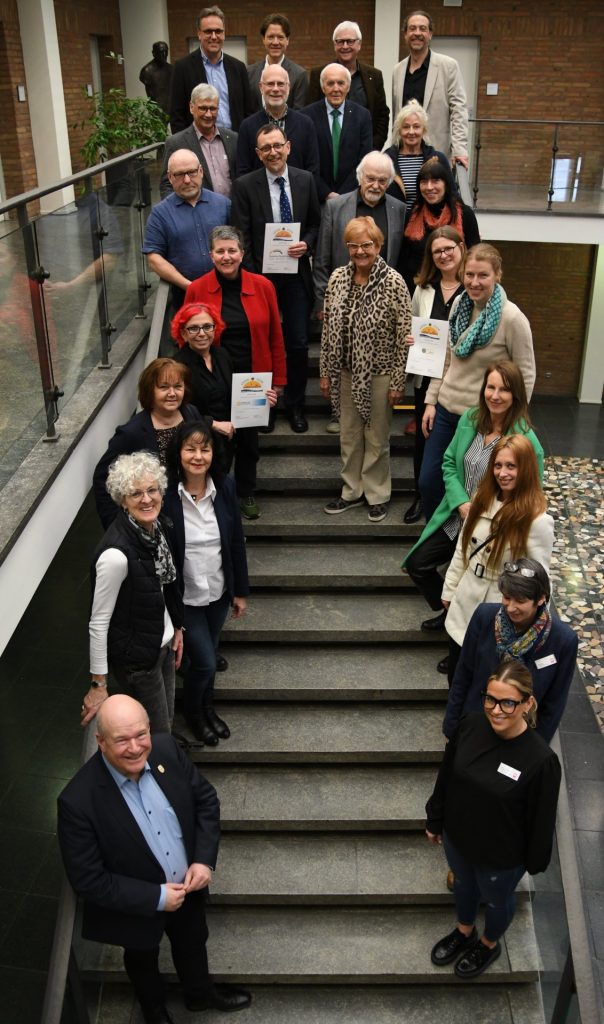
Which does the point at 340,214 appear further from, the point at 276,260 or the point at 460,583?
the point at 460,583

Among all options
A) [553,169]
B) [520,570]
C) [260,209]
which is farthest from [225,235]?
[553,169]

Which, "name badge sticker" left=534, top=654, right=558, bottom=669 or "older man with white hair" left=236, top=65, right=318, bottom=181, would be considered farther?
"older man with white hair" left=236, top=65, right=318, bottom=181

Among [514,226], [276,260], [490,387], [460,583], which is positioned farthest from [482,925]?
[514,226]

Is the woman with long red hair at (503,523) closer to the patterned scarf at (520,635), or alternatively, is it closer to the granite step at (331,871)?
the patterned scarf at (520,635)

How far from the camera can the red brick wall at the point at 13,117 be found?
1062 centimetres

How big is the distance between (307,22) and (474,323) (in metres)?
12.1

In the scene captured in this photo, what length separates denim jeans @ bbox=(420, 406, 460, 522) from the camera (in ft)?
15.6

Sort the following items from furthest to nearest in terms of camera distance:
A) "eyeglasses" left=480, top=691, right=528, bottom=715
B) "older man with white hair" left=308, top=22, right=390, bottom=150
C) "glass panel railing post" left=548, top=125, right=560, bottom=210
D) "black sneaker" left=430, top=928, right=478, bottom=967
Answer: "glass panel railing post" left=548, top=125, right=560, bottom=210 → "older man with white hair" left=308, top=22, right=390, bottom=150 → "black sneaker" left=430, top=928, right=478, bottom=967 → "eyeglasses" left=480, top=691, right=528, bottom=715

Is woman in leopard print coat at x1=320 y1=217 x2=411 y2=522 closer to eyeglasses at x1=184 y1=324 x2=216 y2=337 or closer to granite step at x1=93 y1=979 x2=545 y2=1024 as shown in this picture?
eyeglasses at x1=184 y1=324 x2=216 y2=337

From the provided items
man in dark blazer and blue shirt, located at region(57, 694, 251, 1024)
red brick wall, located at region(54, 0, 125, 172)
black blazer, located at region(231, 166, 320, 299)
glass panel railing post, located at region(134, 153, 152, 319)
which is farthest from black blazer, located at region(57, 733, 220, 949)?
red brick wall, located at region(54, 0, 125, 172)

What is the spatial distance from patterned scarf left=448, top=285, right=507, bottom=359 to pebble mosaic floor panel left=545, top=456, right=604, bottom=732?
4674mm

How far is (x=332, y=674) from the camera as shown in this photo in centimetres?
508

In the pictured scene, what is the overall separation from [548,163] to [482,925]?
9.93 metres

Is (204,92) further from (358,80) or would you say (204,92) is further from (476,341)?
(476,341)
